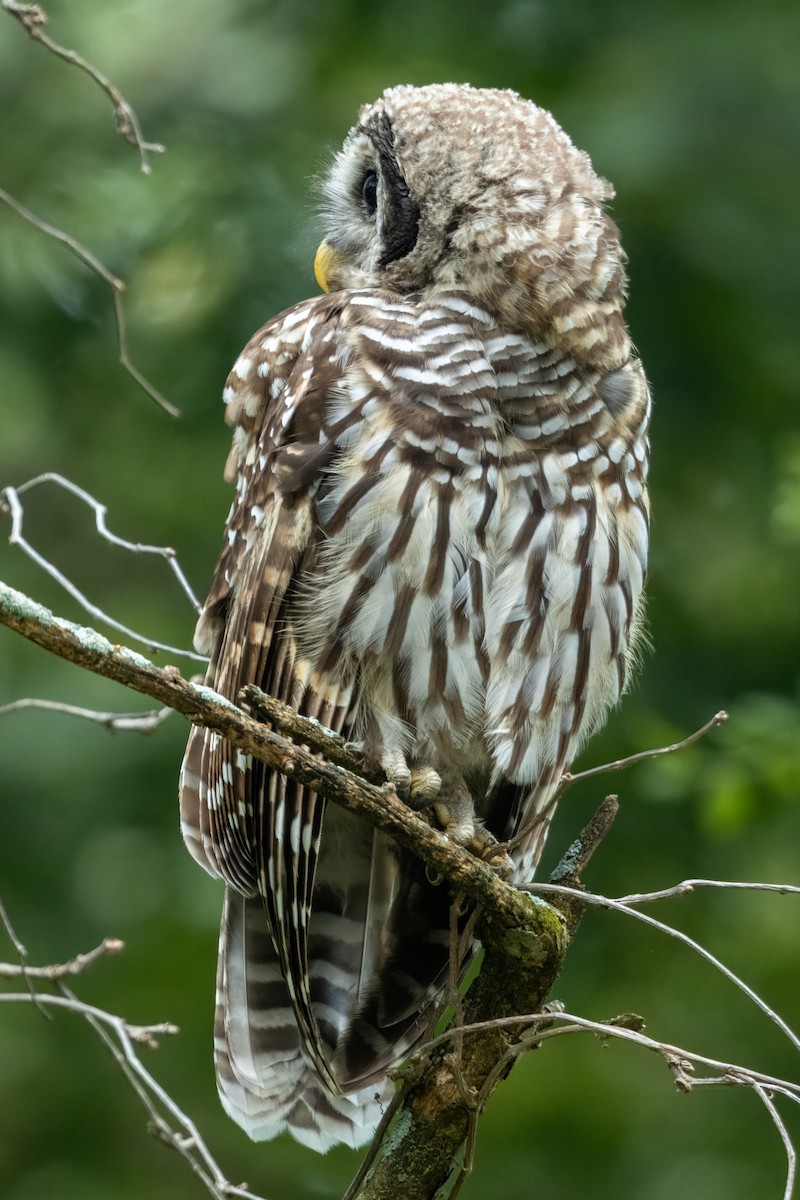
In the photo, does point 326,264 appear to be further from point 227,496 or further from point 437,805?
point 227,496

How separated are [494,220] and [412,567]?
2.86ft

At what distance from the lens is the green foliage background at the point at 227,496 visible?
18.9ft

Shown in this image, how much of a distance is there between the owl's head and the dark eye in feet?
0.08

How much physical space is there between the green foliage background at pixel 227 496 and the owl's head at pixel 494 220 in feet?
6.22

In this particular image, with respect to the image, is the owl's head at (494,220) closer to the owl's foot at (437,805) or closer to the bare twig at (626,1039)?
the owl's foot at (437,805)

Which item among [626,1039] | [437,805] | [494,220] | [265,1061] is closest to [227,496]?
[494,220]

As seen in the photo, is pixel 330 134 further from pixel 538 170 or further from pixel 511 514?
pixel 511 514

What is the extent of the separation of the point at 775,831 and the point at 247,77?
356cm

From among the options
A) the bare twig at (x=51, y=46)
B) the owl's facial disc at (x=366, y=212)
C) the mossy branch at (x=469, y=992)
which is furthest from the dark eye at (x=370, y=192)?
the mossy branch at (x=469, y=992)

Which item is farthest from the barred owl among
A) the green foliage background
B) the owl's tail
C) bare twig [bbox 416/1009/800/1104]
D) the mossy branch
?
the green foliage background

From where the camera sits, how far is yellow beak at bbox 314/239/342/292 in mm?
4016

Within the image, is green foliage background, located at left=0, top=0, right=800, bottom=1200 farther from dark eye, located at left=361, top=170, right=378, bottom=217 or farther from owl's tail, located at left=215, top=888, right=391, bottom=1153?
owl's tail, located at left=215, top=888, right=391, bottom=1153

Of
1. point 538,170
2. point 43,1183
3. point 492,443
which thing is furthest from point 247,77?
point 43,1183

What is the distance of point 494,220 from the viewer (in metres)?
3.61
